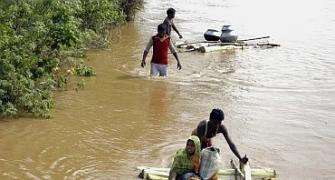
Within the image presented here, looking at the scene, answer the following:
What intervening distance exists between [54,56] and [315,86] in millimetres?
6095

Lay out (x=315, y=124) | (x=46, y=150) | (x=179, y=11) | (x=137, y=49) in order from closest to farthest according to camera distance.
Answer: (x=46, y=150) → (x=315, y=124) → (x=137, y=49) → (x=179, y=11)

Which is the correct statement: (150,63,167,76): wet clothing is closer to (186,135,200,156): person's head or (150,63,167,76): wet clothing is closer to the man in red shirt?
the man in red shirt

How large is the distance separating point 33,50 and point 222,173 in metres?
4.30

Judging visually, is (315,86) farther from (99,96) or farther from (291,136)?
(99,96)

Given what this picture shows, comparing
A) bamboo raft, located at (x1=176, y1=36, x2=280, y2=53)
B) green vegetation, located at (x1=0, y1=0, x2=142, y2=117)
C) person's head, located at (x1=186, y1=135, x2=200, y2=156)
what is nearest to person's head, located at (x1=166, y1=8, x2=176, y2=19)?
green vegetation, located at (x1=0, y1=0, x2=142, y2=117)

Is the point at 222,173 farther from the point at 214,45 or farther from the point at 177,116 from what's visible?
the point at 214,45

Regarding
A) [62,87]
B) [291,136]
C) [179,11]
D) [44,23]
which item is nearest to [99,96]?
[62,87]

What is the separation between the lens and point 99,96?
10.6m

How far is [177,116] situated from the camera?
9898 millimetres

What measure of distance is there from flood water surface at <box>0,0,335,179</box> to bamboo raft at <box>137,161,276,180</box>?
311 mm

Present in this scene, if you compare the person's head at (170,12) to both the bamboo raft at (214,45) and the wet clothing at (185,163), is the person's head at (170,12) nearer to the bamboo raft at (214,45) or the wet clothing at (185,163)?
the bamboo raft at (214,45)

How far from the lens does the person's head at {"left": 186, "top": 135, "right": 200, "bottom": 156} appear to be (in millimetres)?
5496

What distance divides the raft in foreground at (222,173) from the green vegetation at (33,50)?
8.14 ft

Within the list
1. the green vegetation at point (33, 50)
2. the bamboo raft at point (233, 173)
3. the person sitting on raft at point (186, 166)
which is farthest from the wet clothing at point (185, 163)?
the green vegetation at point (33, 50)
